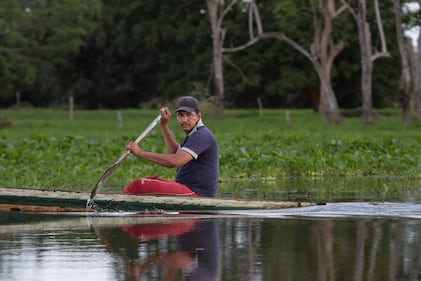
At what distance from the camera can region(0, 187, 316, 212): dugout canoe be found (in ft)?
46.6

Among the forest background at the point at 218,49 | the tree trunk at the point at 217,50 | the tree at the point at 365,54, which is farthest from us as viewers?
the forest background at the point at 218,49

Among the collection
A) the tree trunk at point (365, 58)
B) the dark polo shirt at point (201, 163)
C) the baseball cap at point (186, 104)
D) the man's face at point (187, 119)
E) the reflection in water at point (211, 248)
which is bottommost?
the reflection in water at point (211, 248)

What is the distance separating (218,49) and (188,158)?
39.6 metres

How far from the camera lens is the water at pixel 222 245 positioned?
390 inches

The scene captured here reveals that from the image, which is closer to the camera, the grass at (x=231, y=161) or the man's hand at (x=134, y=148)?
the man's hand at (x=134, y=148)

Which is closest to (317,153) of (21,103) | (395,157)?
(395,157)

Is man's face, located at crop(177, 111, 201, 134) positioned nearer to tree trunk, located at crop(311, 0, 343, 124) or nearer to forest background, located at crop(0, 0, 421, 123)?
forest background, located at crop(0, 0, 421, 123)

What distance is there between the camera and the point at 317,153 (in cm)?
2506

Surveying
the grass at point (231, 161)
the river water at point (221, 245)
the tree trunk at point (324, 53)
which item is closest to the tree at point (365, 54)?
the tree trunk at point (324, 53)

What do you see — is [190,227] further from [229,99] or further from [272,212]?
[229,99]

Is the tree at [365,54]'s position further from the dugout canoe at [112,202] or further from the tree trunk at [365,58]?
the dugout canoe at [112,202]

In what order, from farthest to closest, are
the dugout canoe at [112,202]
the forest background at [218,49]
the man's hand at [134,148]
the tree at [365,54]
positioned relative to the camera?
the forest background at [218,49] < the tree at [365,54] < the dugout canoe at [112,202] < the man's hand at [134,148]

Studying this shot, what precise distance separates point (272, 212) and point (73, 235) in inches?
113

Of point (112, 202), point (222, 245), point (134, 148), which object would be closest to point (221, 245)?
point (222, 245)
